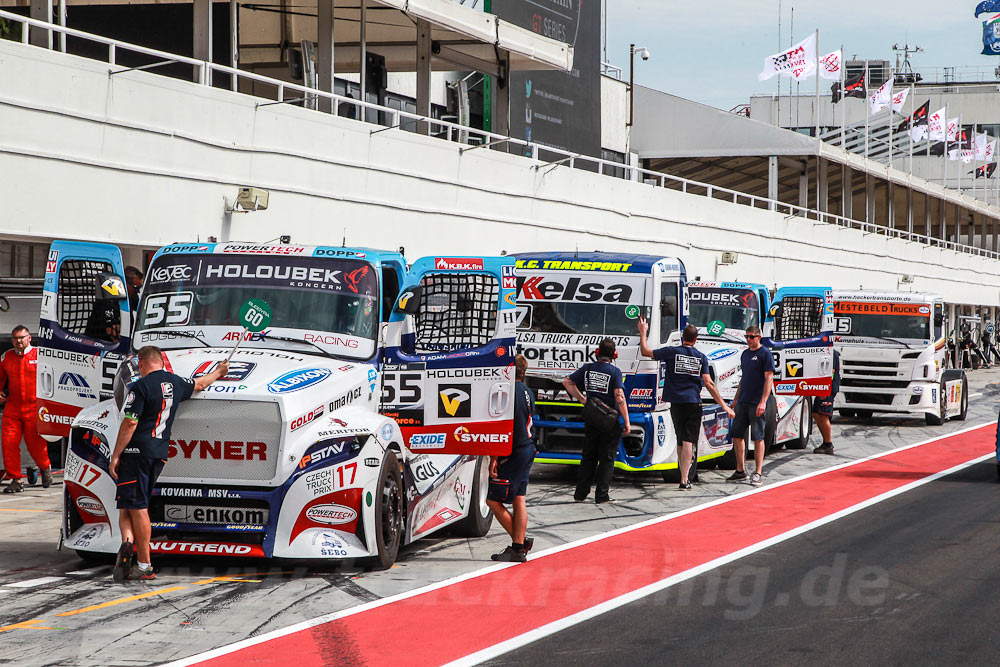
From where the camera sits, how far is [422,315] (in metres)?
10.2

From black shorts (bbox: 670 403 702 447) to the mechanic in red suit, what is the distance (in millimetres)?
7476

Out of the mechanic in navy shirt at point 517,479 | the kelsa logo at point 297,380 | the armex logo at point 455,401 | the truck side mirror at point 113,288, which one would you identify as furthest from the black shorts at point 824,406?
the truck side mirror at point 113,288

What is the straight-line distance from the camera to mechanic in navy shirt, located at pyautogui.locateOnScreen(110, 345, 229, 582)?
8.46 meters

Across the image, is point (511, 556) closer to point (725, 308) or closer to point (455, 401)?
point (455, 401)

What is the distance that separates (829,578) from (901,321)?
16760 mm

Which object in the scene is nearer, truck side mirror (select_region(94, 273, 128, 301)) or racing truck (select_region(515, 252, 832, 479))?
truck side mirror (select_region(94, 273, 128, 301))

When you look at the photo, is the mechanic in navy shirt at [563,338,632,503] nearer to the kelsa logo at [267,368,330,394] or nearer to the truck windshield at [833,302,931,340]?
the kelsa logo at [267,368,330,394]

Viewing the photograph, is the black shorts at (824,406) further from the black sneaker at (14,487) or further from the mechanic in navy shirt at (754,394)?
the black sneaker at (14,487)

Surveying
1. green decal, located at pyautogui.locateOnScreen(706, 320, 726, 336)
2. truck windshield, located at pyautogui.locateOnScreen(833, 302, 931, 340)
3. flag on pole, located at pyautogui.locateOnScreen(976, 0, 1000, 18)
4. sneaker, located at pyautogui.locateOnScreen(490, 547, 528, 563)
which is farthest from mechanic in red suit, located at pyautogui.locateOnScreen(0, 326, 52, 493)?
flag on pole, located at pyautogui.locateOnScreen(976, 0, 1000, 18)

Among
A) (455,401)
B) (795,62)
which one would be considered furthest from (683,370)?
(795,62)

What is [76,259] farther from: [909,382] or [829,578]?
[909,382]

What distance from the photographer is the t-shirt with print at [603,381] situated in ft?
44.8

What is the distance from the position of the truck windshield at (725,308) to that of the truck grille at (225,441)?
11.4m

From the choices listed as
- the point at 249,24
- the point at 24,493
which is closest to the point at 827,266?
the point at 249,24
